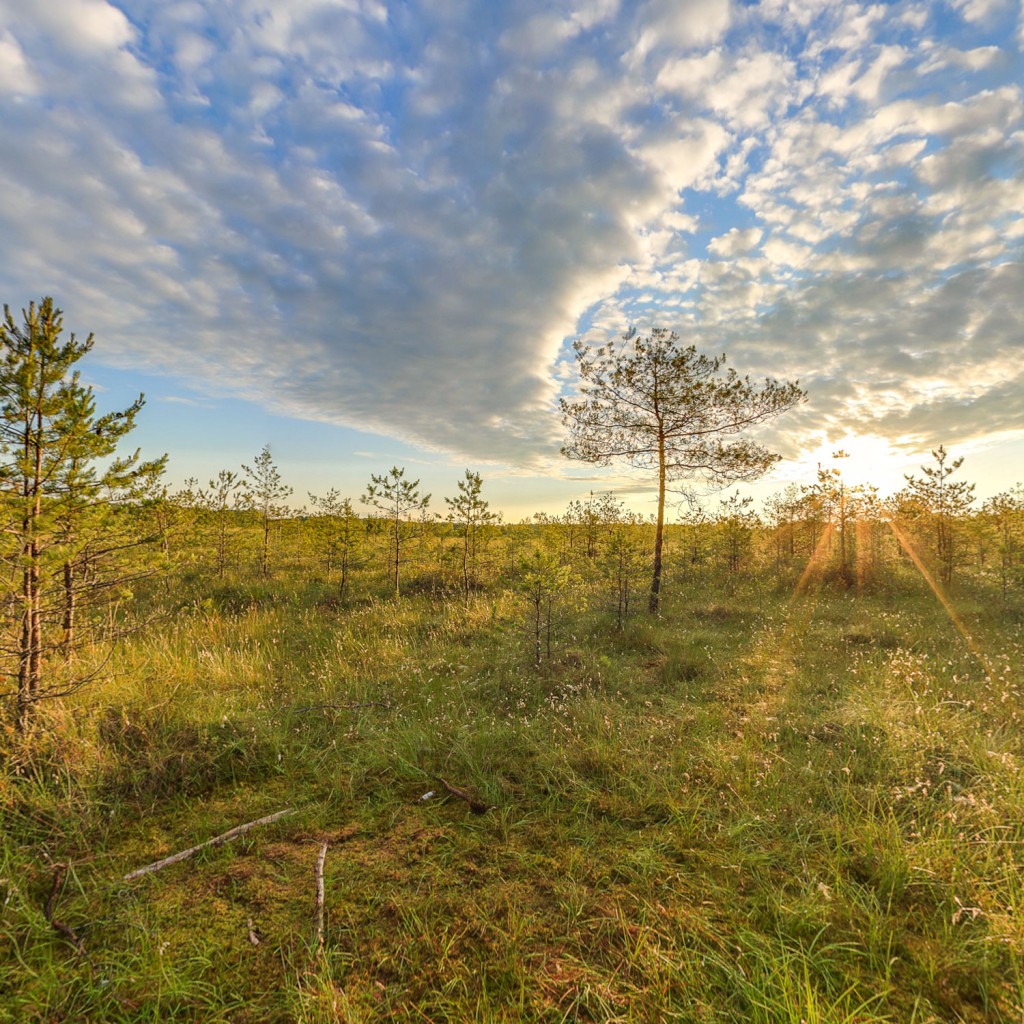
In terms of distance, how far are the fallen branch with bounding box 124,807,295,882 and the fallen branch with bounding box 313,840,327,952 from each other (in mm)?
714

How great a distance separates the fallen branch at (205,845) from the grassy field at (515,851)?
0.22 ft

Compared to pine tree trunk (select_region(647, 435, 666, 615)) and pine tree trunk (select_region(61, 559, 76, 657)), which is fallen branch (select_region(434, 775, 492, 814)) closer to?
pine tree trunk (select_region(61, 559, 76, 657))

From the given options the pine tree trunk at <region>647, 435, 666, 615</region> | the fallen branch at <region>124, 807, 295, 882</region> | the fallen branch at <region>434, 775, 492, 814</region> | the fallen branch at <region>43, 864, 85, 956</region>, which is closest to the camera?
the fallen branch at <region>43, 864, 85, 956</region>

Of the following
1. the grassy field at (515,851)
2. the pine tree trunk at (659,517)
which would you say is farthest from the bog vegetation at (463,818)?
the pine tree trunk at (659,517)

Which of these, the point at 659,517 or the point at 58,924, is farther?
the point at 659,517

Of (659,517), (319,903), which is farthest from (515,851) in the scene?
(659,517)

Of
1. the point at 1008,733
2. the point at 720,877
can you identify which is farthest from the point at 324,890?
the point at 1008,733

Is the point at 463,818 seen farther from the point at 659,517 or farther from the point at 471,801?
the point at 659,517

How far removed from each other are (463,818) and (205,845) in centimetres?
197

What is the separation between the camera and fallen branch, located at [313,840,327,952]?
2469 mm

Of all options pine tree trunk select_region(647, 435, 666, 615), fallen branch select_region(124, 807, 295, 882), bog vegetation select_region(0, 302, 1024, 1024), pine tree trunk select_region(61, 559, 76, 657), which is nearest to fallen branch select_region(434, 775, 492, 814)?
bog vegetation select_region(0, 302, 1024, 1024)

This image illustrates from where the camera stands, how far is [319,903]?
2.71 m

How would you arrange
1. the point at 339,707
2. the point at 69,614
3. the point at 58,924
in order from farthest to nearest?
the point at 339,707 < the point at 69,614 < the point at 58,924

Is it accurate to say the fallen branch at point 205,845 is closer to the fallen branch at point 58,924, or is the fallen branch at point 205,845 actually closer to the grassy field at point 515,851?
the grassy field at point 515,851
